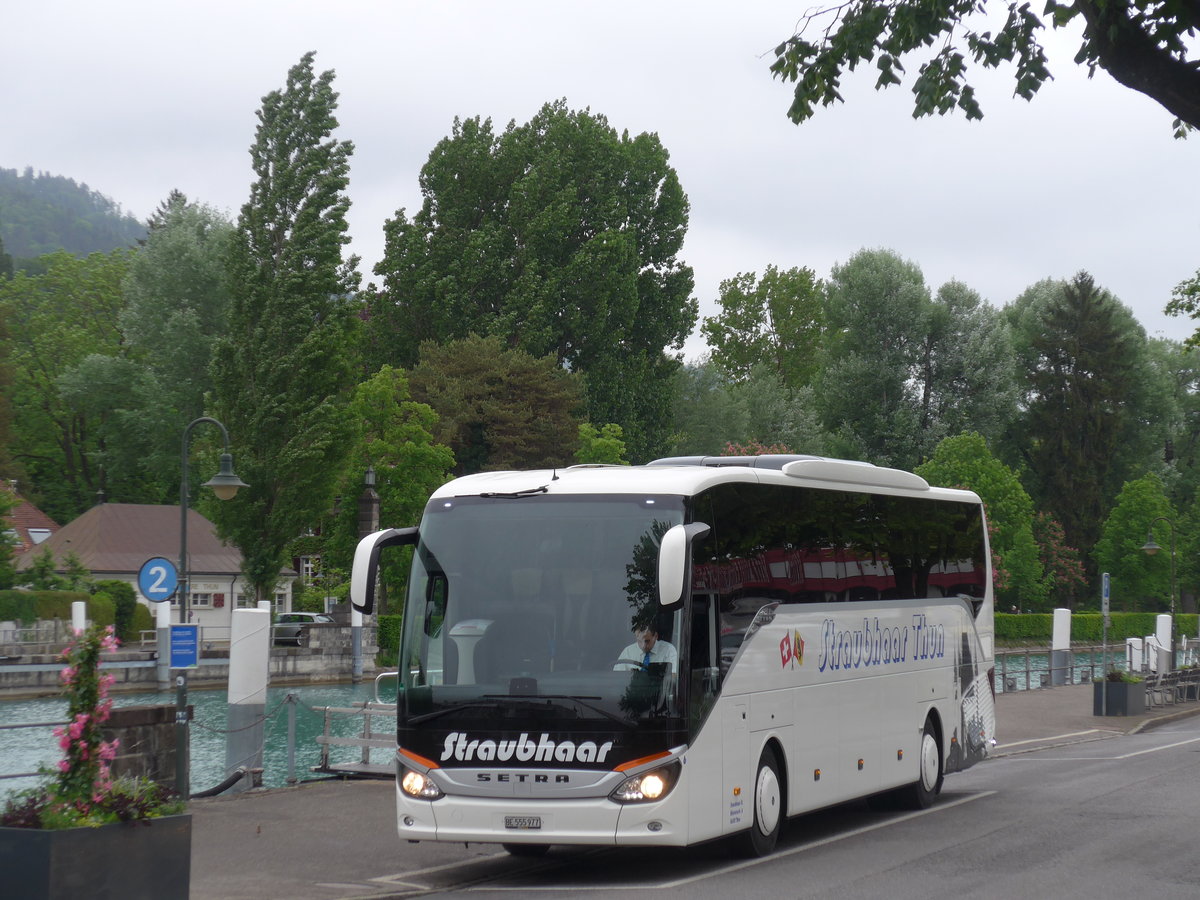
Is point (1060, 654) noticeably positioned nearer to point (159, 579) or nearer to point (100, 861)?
point (159, 579)

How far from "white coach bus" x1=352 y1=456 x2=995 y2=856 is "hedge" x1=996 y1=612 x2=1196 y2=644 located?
227 ft

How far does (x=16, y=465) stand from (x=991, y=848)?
74547mm

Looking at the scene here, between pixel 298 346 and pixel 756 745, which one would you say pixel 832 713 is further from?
pixel 298 346

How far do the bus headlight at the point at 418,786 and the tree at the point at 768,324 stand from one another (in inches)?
3682

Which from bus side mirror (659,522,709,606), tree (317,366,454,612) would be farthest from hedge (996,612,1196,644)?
bus side mirror (659,522,709,606)

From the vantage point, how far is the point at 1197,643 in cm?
4944

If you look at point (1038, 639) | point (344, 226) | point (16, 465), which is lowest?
point (1038, 639)

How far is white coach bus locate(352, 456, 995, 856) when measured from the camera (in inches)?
475

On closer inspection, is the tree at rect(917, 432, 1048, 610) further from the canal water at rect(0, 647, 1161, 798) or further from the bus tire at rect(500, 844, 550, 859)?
the bus tire at rect(500, 844, 550, 859)

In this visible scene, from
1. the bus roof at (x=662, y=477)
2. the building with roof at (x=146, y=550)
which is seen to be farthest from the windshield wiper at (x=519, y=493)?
the building with roof at (x=146, y=550)

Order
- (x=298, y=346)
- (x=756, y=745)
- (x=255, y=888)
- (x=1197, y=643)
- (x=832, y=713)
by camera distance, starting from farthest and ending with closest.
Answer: (x=298, y=346), (x=1197, y=643), (x=832, y=713), (x=756, y=745), (x=255, y=888)

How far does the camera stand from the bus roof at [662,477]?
13039 millimetres

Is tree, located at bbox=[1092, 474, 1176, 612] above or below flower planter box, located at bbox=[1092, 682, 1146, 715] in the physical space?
above

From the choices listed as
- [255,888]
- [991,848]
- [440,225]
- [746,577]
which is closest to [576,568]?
[746,577]
